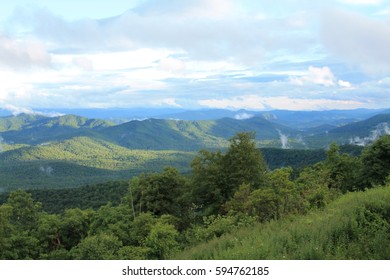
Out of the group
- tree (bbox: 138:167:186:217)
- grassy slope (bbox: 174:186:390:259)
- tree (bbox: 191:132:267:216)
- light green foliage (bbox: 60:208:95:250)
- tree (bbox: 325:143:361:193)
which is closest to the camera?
grassy slope (bbox: 174:186:390:259)

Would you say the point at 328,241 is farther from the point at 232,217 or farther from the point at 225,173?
the point at 225,173

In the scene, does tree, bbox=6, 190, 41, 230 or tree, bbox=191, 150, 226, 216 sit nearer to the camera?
tree, bbox=191, 150, 226, 216

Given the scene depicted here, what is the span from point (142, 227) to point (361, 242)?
15.9 m

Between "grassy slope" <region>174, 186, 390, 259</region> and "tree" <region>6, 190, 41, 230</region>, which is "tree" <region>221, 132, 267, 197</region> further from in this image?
"tree" <region>6, 190, 41, 230</region>

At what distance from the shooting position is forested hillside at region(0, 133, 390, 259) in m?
8.86

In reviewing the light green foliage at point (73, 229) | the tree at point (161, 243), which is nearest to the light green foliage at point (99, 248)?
the tree at point (161, 243)

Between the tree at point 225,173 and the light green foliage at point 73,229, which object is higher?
the tree at point 225,173

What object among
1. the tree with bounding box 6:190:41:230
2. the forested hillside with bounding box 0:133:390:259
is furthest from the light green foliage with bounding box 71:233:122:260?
the tree with bounding box 6:190:41:230

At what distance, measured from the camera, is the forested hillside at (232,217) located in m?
8.86

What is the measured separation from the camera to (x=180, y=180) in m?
29.0

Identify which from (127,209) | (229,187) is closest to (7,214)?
(127,209)

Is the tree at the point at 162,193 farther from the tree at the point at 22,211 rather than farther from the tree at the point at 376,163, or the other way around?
the tree at the point at 376,163

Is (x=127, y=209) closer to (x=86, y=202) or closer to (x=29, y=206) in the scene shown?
(x=29, y=206)

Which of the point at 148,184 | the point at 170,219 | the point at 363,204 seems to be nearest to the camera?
the point at 363,204
